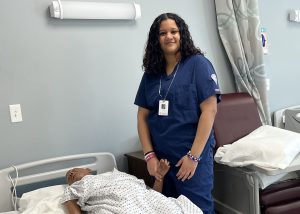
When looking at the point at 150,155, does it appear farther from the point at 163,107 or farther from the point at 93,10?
the point at 93,10

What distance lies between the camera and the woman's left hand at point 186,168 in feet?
5.55

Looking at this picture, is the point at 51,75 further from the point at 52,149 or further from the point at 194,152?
the point at 194,152

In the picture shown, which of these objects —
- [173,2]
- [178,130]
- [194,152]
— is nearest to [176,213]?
[194,152]

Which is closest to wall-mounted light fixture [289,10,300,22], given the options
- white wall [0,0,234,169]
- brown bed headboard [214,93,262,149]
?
brown bed headboard [214,93,262,149]

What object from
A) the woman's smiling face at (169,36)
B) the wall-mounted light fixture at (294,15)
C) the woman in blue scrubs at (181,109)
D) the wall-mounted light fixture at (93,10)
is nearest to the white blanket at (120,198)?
the woman in blue scrubs at (181,109)

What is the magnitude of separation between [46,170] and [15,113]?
1.30 feet

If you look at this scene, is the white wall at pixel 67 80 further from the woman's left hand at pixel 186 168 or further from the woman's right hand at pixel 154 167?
the woman's left hand at pixel 186 168

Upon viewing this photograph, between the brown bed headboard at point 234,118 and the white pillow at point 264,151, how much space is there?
0.46 ft

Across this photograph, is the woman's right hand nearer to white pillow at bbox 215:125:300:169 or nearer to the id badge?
the id badge

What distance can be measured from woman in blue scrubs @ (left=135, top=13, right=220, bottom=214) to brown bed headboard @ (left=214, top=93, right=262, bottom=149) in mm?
521

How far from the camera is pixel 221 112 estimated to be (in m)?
2.38

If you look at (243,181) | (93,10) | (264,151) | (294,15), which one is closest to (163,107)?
(264,151)

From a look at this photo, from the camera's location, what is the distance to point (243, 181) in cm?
211

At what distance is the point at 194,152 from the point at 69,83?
3.19 ft
